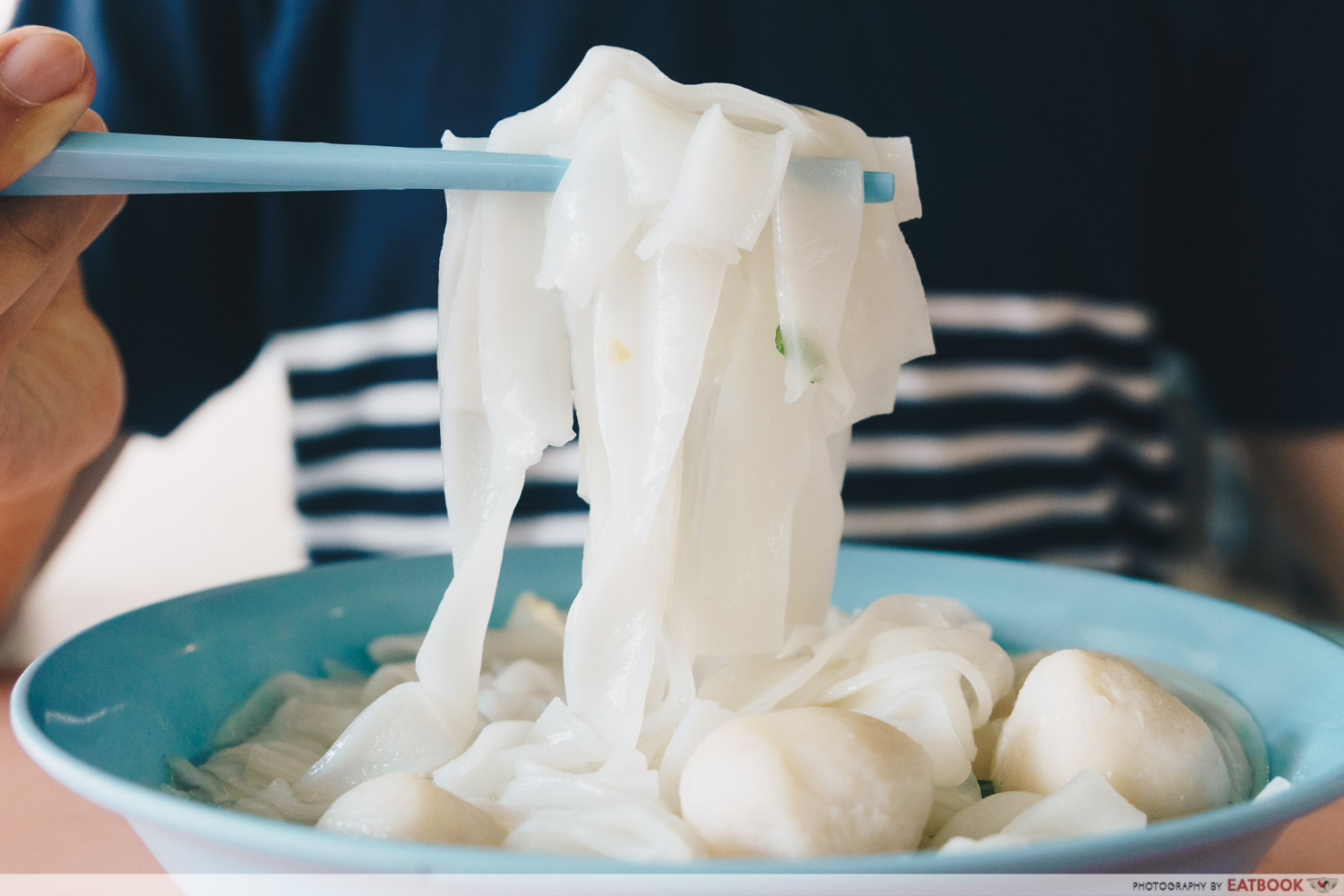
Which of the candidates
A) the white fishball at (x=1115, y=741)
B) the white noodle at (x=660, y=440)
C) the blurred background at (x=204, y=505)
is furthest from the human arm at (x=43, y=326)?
the blurred background at (x=204, y=505)

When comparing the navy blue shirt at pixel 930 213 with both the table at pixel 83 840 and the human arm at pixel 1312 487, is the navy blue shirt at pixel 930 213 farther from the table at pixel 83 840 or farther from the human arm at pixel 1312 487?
the table at pixel 83 840

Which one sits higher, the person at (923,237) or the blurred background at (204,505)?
the person at (923,237)

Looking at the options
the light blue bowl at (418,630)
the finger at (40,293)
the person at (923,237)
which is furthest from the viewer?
the person at (923,237)

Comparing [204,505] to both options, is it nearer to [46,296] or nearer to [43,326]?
[43,326]

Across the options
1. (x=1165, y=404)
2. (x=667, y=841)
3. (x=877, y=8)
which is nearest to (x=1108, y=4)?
(x=877, y=8)

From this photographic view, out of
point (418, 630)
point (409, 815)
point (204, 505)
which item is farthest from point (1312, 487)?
point (204, 505)

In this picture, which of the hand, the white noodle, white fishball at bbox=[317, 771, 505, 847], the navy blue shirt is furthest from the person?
white fishball at bbox=[317, 771, 505, 847]

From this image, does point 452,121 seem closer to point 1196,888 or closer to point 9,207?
point 9,207
